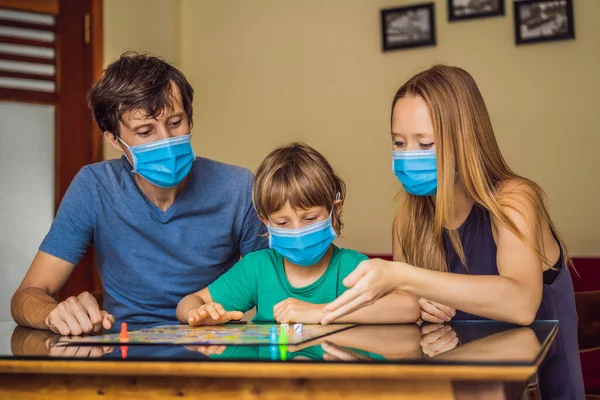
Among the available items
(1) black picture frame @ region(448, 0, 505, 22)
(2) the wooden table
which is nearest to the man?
(2) the wooden table

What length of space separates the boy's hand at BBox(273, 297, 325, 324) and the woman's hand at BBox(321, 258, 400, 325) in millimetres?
284

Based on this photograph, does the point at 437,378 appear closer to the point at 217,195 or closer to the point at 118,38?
the point at 217,195

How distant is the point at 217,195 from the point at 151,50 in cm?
228

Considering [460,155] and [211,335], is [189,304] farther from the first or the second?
[460,155]

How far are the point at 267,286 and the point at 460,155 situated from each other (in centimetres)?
62

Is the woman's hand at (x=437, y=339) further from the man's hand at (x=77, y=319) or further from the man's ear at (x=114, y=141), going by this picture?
the man's ear at (x=114, y=141)

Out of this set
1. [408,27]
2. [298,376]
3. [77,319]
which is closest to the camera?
[298,376]

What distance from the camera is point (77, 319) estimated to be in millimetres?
1592

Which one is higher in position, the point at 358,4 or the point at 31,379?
the point at 358,4

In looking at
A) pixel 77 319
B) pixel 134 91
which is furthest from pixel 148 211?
pixel 77 319

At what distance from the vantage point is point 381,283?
51.3 inches

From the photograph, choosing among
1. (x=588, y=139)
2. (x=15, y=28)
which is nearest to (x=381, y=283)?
(x=588, y=139)

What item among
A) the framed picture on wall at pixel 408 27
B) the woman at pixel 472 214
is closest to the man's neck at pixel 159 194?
the woman at pixel 472 214

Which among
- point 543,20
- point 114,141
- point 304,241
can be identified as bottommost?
point 304,241
